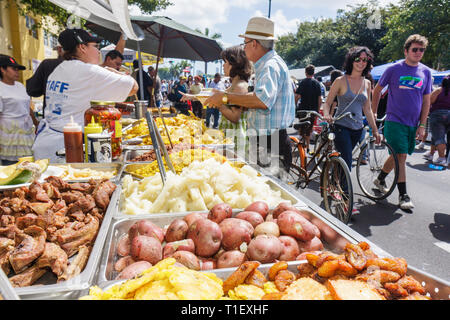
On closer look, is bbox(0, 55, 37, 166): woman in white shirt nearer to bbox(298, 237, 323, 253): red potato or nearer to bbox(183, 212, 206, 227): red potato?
bbox(183, 212, 206, 227): red potato

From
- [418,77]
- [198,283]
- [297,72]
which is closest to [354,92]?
[418,77]

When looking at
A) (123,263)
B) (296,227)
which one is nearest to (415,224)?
(296,227)

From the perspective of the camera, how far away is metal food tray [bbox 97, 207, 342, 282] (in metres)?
1.20

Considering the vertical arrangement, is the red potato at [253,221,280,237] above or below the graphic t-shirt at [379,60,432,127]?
below

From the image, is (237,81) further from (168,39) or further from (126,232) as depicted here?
(168,39)

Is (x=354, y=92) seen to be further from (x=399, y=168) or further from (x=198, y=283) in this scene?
(x=198, y=283)

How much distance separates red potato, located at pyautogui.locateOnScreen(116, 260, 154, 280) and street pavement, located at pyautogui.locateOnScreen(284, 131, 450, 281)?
8.17 ft

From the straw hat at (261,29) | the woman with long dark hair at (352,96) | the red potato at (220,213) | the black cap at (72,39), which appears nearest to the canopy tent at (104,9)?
the black cap at (72,39)

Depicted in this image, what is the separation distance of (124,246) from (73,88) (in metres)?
1.92

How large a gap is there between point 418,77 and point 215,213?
4.38 metres

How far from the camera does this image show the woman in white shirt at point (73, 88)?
271cm

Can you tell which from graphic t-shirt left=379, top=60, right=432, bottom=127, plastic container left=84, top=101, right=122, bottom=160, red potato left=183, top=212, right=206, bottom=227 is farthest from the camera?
graphic t-shirt left=379, top=60, right=432, bottom=127

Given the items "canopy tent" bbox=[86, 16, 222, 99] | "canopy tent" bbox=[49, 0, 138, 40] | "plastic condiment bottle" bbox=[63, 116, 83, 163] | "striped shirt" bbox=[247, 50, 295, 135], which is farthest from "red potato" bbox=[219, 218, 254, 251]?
"canopy tent" bbox=[86, 16, 222, 99]

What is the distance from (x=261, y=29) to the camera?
2973mm
